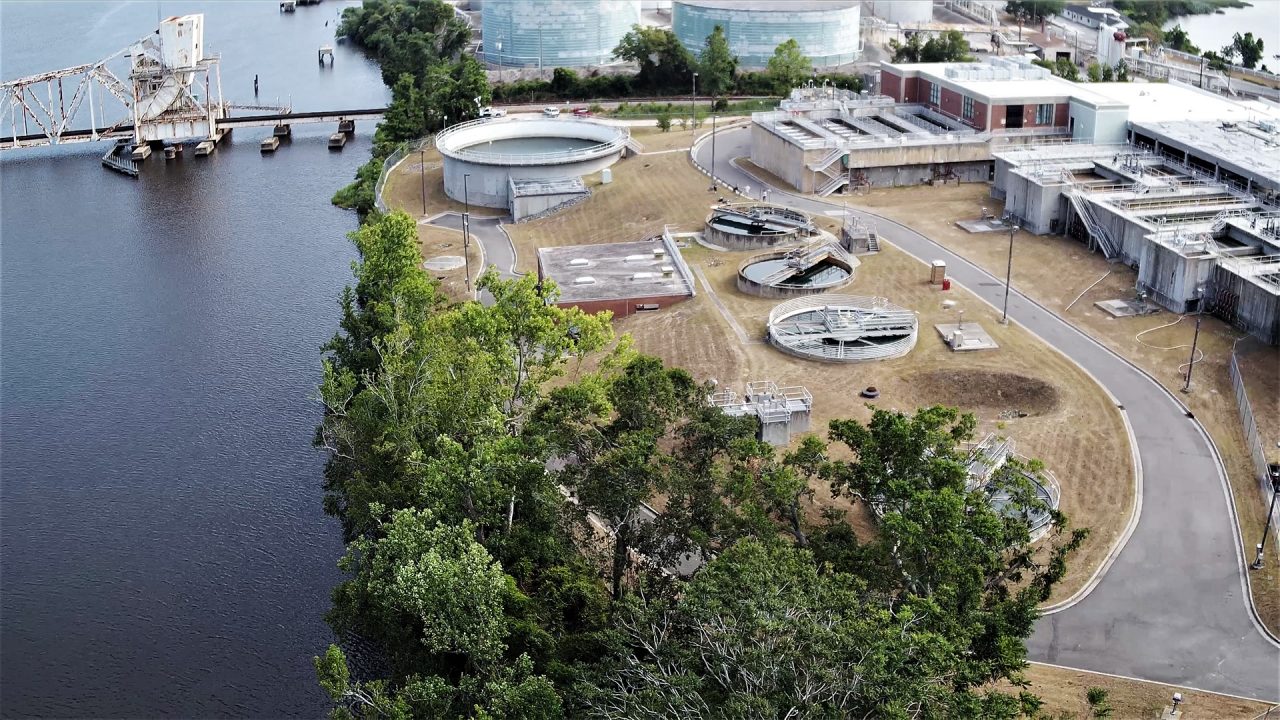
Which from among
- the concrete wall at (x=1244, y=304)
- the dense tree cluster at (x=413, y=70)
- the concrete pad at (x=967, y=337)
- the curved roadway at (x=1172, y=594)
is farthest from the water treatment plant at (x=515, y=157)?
the curved roadway at (x=1172, y=594)

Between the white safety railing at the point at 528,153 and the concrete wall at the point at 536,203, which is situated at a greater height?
the white safety railing at the point at 528,153

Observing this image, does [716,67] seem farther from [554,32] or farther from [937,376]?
[937,376]

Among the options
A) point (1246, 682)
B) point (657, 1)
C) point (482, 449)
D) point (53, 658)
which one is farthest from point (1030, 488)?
point (657, 1)

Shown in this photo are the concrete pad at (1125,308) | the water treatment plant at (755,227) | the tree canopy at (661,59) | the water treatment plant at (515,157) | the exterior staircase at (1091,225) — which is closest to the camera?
the concrete pad at (1125,308)

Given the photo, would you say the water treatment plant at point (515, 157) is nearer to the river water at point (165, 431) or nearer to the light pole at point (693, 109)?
the light pole at point (693, 109)

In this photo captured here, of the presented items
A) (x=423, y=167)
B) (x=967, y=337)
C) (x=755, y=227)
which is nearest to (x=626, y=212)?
(x=755, y=227)

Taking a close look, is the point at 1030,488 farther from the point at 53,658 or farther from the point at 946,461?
the point at 53,658

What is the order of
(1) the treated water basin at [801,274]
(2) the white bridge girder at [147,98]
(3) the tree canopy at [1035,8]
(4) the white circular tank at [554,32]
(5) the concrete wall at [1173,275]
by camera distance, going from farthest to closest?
(3) the tree canopy at [1035,8]
(4) the white circular tank at [554,32]
(2) the white bridge girder at [147,98]
(1) the treated water basin at [801,274]
(5) the concrete wall at [1173,275]
